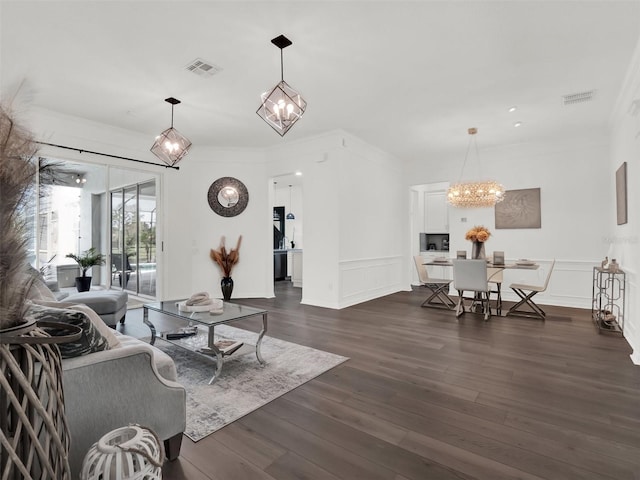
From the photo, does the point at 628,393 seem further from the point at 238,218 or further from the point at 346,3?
the point at 238,218

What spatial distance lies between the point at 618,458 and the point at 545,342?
6.95 ft

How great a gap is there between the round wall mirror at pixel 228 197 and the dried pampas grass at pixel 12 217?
18.0 ft

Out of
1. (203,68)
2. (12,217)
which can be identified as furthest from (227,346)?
(203,68)

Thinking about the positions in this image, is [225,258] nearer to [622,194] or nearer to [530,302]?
[530,302]

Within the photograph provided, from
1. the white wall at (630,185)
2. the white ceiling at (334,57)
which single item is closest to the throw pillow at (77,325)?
the white ceiling at (334,57)

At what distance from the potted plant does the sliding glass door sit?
50cm

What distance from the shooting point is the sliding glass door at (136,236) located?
584 cm

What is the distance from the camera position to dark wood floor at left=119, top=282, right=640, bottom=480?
165cm

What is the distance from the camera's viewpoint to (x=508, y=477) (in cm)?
158

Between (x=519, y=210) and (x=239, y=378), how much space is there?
5702 millimetres

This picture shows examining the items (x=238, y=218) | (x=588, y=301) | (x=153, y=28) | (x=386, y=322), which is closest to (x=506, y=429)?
(x=386, y=322)

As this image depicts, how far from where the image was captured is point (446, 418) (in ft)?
6.86

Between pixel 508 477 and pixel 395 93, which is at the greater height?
pixel 395 93

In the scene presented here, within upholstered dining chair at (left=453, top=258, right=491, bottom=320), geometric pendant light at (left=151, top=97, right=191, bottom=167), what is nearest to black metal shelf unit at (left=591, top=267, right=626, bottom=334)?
upholstered dining chair at (left=453, top=258, right=491, bottom=320)
